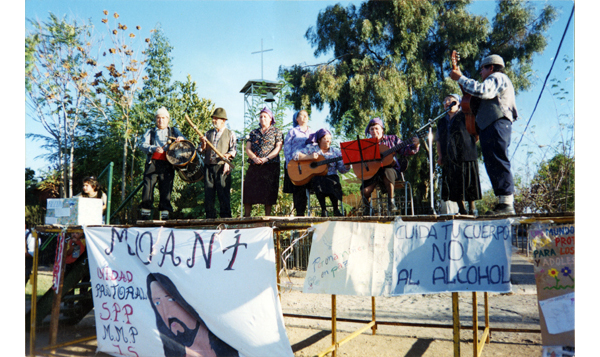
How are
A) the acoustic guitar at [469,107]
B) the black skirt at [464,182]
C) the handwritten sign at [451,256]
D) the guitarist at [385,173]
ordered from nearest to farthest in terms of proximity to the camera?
the handwritten sign at [451,256] < the acoustic guitar at [469,107] < the black skirt at [464,182] < the guitarist at [385,173]

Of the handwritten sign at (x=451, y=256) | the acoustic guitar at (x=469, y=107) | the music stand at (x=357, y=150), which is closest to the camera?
the handwritten sign at (x=451, y=256)

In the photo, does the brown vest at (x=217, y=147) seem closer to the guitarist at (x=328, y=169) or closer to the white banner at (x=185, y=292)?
the guitarist at (x=328, y=169)

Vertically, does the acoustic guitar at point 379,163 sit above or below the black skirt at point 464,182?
above

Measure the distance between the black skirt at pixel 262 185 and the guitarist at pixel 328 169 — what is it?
Result: 1.22 ft

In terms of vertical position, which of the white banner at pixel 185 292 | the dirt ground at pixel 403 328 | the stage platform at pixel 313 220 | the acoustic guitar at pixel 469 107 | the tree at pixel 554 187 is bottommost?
the dirt ground at pixel 403 328

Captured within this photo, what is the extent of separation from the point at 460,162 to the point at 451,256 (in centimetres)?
140

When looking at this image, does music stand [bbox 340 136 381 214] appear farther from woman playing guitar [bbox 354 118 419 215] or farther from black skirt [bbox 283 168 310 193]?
black skirt [bbox 283 168 310 193]

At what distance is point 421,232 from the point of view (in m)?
3.33

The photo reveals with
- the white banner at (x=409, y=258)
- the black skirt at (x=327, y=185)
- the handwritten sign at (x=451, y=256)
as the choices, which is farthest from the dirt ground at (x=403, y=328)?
the black skirt at (x=327, y=185)

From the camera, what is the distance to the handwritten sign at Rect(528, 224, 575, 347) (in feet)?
9.37

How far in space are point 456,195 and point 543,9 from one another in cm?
418

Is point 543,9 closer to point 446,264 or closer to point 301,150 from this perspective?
point 301,150

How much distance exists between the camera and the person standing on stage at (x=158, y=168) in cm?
523

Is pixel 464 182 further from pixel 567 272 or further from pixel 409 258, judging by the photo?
pixel 567 272
